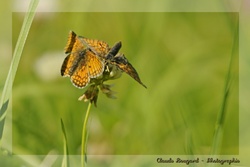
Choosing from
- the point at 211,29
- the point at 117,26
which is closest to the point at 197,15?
the point at 211,29

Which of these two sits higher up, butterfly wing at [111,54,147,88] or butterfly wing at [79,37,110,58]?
butterfly wing at [79,37,110,58]

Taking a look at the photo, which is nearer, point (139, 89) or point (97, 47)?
point (97, 47)

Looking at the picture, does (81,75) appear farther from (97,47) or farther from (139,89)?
(139,89)

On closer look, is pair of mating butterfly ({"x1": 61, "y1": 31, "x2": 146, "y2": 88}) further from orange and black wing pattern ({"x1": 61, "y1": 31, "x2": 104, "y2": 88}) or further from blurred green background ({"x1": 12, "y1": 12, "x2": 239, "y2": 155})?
blurred green background ({"x1": 12, "y1": 12, "x2": 239, "y2": 155})

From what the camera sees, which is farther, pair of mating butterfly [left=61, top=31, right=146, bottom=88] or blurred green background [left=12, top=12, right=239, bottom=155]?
blurred green background [left=12, top=12, right=239, bottom=155]

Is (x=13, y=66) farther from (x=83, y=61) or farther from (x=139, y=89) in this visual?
(x=139, y=89)

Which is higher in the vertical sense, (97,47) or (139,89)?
(97,47)

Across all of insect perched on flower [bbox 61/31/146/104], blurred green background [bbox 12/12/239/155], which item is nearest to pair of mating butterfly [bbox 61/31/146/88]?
insect perched on flower [bbox 61/31/146/104]

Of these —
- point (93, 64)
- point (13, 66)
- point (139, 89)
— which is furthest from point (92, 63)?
point (139, 89)
